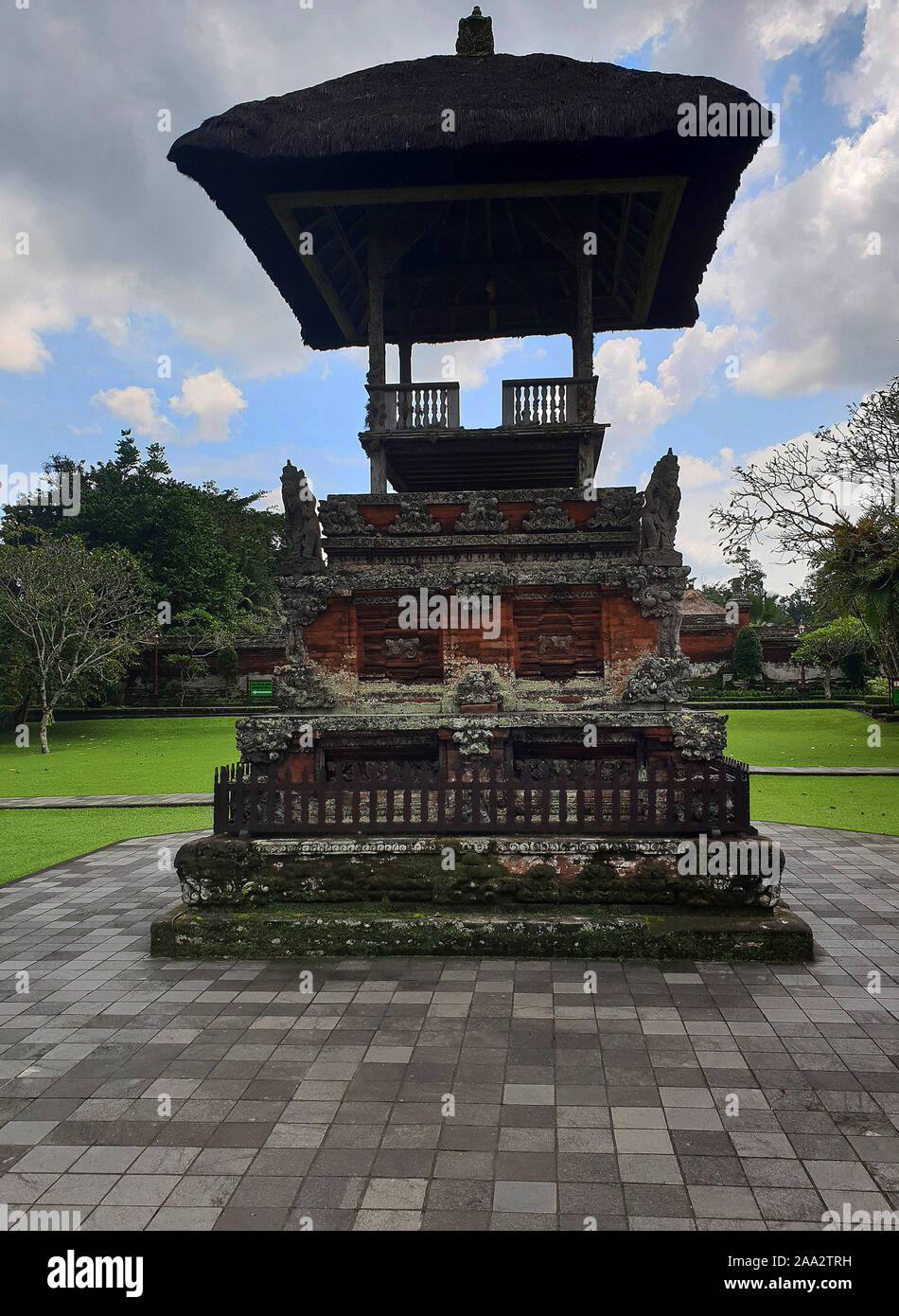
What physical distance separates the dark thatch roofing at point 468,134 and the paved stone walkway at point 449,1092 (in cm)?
693

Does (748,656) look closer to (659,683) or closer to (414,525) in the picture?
(659,683)

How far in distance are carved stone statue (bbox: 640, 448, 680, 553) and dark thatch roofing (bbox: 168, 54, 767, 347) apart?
8.88ft

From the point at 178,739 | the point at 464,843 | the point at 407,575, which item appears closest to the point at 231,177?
the point at 407,575

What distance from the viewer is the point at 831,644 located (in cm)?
3072

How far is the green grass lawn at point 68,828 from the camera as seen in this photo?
9664 millimetres

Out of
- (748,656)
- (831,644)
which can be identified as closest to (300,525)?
(831,644)

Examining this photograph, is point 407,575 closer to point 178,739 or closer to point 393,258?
point 393,258

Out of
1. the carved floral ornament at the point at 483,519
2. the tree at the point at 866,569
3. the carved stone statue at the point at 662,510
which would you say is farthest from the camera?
the tree at the point at 866,569

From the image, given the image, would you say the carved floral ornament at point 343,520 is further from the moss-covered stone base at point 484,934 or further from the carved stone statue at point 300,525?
the moss-covered stone base at point 484,934

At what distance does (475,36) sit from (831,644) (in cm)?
2738

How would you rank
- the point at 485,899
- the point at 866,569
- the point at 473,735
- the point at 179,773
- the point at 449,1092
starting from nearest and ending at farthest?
the point at 449,1092
the point at 485,899
the point at 473,735
the point at 179,773
the point at 866,569

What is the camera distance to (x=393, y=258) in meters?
8.41

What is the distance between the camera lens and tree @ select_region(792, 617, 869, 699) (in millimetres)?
26766

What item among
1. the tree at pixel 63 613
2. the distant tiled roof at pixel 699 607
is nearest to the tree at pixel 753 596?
the distant tiled roof at pixel 699 607
